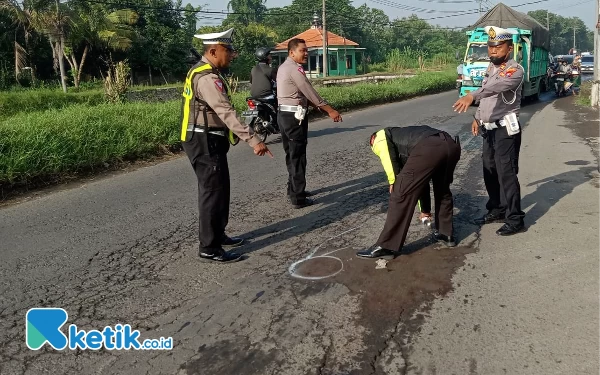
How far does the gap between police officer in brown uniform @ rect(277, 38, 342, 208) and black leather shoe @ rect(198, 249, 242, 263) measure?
1616mm

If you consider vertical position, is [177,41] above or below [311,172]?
above

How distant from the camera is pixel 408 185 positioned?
4.02 metres

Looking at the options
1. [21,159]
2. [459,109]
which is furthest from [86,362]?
[21,159]

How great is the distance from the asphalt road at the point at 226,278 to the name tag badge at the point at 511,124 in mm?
990

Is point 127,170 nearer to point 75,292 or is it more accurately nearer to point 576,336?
point 75,292

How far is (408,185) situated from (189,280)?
1821mm

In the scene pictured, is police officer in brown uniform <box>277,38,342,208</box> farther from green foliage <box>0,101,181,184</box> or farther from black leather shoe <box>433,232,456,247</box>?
green foliage <box>0,101,181,184</box>

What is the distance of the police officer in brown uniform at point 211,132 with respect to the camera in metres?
3.99

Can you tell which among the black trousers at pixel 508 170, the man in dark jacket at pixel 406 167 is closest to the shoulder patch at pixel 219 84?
the man in dark jacket at pixel 406 167

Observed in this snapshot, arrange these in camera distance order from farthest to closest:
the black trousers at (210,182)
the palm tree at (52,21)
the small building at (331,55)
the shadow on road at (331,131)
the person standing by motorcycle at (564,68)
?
the small building at (331,55), the palm tree at (52,21), the person standing by motorcycle at (564,68), the shadow on road at (331,131), the black trousers at (210,182)

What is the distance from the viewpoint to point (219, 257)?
13.9 feet

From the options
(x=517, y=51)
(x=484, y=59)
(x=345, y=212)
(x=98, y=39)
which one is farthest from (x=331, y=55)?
(x=345, y=212)

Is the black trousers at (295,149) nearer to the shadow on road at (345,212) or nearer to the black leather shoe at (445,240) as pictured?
the shadow on road at (345,212)

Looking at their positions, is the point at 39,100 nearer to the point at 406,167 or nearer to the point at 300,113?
the point at 300,113
